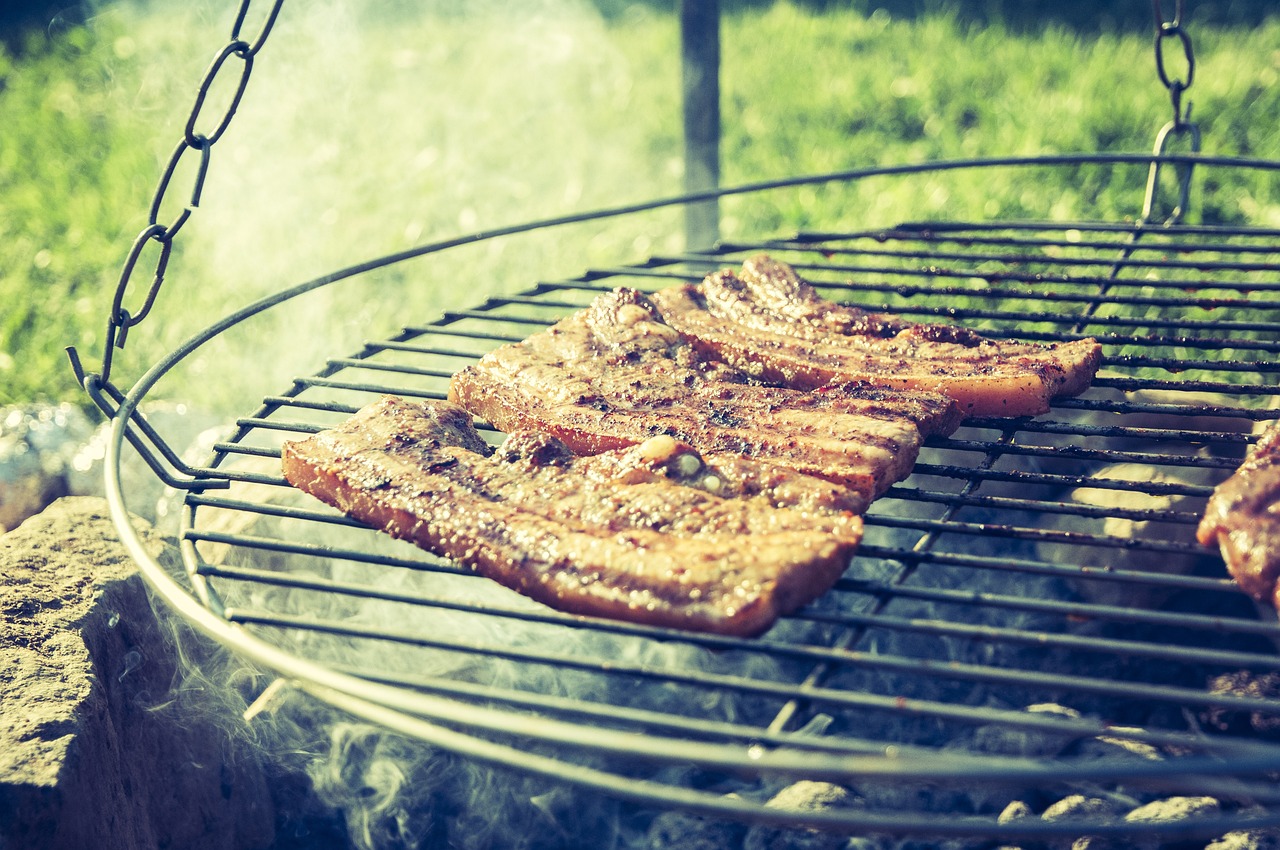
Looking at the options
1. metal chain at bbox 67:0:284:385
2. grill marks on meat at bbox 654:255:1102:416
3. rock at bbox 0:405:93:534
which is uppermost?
metal chain at bbox 67:0:284:385

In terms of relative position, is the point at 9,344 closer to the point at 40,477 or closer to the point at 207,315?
the point at 207,315

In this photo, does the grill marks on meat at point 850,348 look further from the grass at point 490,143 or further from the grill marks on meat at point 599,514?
the grass at point 490,143

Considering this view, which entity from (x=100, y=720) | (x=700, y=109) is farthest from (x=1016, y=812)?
(x=700, y=109)

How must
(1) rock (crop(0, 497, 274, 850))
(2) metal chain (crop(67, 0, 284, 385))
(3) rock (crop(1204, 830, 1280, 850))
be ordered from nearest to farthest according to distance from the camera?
(1) rock (crop(0, 497, 274, 850))
(2) metal chain (crop(67, 0, 284, 385))
(3) rock (crop(1204, 830, 1280, 850))

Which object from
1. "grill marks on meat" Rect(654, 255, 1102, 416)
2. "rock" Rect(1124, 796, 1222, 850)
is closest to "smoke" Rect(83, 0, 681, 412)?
"grill marks on meat" Rect(654, 255, 1102, 416)

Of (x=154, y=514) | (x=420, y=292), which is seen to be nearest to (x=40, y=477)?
(x=154, y=514)

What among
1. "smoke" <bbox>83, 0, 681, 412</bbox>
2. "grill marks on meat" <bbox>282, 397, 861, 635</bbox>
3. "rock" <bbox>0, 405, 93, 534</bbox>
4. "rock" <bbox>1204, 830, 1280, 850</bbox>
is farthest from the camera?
"smoke" <bbox>83, 0, 681, 412</bbox>

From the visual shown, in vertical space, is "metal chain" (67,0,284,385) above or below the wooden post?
below

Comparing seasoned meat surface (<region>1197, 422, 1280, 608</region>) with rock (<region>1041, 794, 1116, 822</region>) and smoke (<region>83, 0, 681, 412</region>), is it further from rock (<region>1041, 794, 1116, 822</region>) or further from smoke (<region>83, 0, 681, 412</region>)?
smoke (<region>83, 0, 681, 412</region>)

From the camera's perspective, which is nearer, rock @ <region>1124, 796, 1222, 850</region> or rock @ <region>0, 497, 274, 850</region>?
rock @ <region>0, 497, 274, 850</region>
